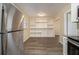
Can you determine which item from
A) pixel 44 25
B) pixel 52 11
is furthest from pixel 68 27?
pixel 44 25

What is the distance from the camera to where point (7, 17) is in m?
1.22

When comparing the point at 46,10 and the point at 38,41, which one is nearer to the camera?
the point at 46,10

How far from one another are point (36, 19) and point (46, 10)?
0.40 meters

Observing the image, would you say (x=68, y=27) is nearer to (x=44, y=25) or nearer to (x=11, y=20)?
(x=11, y=20)

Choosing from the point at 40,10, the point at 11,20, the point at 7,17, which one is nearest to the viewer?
the point at 7,17

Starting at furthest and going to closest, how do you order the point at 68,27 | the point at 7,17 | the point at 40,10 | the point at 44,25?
the point at 44,25
the point at 40,10
the point at 68,27
the point at 7,17

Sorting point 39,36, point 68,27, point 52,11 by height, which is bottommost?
point 39,36

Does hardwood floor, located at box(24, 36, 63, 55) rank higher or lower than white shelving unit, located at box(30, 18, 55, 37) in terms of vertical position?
lower

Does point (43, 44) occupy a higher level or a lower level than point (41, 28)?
lower

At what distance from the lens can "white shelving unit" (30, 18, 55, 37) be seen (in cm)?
246

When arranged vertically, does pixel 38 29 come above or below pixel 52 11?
below

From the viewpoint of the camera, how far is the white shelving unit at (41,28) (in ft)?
8.09

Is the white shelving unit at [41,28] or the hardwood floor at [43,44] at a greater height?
the white shelving unit at [41,28]

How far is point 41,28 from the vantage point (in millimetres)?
2689
